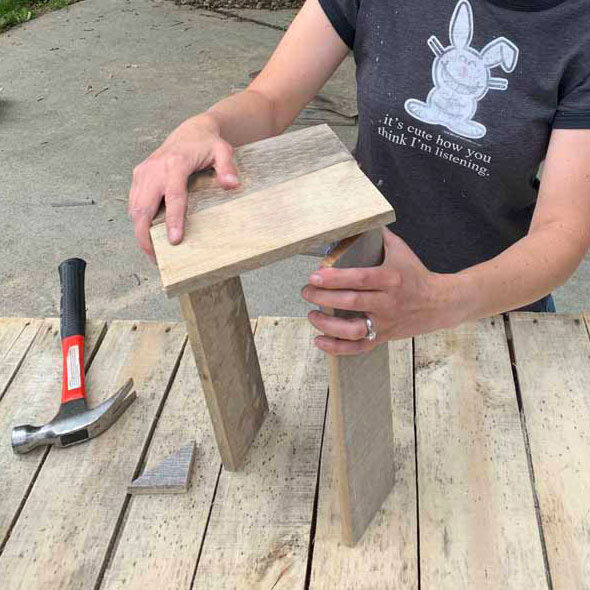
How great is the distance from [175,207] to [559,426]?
675 mm

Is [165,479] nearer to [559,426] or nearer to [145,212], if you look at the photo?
[145,212]

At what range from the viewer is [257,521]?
1009 mm

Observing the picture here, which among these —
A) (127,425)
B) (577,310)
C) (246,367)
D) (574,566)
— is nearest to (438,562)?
(574,566)

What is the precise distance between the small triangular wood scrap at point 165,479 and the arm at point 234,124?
0.35 m

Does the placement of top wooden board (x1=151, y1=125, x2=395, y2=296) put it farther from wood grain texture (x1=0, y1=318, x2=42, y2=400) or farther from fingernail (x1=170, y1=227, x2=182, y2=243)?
wood grain texture (x1=0, y1=318, x2=42, y2=400)

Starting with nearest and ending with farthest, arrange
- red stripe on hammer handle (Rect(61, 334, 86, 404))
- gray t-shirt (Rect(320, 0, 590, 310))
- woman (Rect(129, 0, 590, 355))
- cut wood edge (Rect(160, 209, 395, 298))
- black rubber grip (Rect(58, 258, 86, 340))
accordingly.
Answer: cut wood edge (Rect(160, 209, 395, 298)), woman (Rect(129, 0, 590, 355)), gray t-shirt (Rect(320, 0, 590, 310)), red stripe on hammer handle (Rect(61, 334, 86, 404)), black rubber grip (Rect(58, 258, 86, 340))

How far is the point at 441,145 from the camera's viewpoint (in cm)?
124

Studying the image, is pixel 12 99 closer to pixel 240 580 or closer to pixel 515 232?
pixel 515 232

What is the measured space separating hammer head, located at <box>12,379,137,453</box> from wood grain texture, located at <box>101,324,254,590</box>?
8 cm

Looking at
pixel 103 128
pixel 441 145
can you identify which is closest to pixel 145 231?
pixel 441 145

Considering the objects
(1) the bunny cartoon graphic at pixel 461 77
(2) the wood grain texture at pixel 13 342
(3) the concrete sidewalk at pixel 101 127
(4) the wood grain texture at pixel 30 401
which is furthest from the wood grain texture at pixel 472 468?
(3) the concrete sidewalk at pixel 101 127

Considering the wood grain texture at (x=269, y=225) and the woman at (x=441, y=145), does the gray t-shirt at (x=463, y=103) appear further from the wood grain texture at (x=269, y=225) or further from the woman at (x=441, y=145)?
the wood grain texture at (x=269, y=225)

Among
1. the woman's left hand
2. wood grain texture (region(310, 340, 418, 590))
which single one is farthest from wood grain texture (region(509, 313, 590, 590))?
the woman's left hand

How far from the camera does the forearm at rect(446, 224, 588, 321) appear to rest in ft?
2.93
